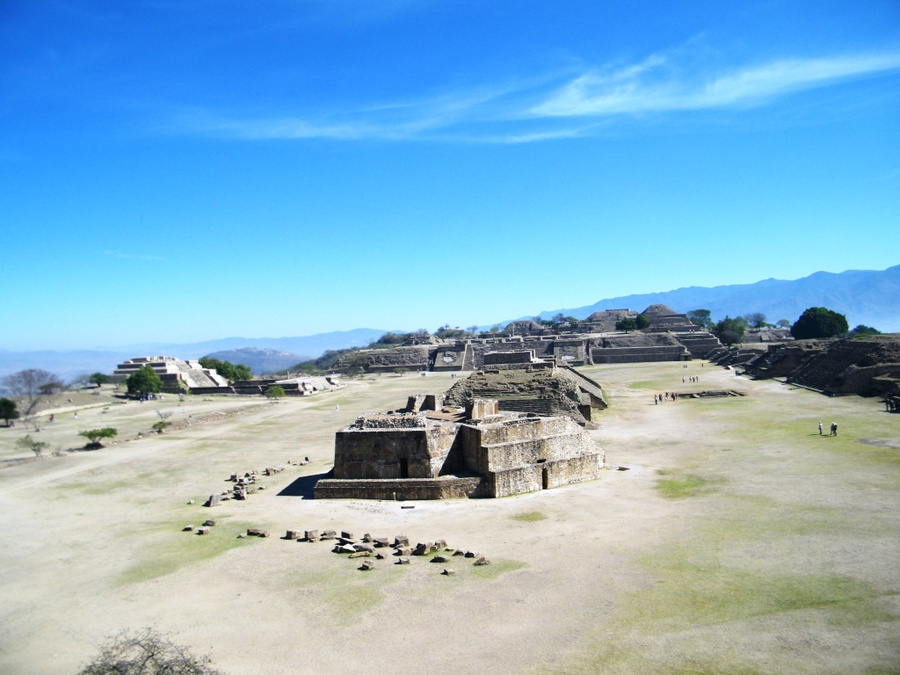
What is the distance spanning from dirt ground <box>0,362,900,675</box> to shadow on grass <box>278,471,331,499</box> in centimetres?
10

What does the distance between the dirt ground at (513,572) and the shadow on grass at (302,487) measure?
10 cm

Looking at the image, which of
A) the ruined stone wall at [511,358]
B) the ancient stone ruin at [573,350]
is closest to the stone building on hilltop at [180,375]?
the ancient stone ruin at [573,350]

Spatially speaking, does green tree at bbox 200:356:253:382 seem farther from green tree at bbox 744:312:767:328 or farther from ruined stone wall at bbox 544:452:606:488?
green tree at bbox 744:312:767:328

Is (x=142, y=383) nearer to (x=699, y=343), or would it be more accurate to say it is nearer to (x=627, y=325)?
(x=699, y=343)

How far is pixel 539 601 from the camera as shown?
812 cm

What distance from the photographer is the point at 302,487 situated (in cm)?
1587

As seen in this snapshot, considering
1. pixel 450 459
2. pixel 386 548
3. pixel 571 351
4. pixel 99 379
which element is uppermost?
pixel 571 351

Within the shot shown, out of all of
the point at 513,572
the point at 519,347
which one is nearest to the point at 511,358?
the point at 519,347

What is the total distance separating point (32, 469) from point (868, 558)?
24875 millimetres

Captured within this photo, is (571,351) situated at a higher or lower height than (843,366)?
higher

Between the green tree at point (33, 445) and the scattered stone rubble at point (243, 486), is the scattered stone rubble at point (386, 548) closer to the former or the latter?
the scattered stone rubble at point (243, 486)

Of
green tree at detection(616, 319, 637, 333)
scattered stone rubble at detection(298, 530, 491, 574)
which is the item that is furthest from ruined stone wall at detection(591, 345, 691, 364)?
scattered stone rubble at detection(298, 530, 491, 574)

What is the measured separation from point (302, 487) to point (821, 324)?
60441mm

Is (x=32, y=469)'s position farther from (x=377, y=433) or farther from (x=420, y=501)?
(x=420, y=501)
